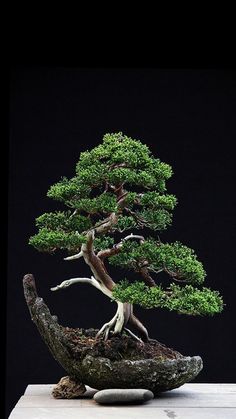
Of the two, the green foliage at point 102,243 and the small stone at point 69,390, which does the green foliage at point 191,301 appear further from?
the small stone at point 69,390

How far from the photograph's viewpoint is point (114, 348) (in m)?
5.07

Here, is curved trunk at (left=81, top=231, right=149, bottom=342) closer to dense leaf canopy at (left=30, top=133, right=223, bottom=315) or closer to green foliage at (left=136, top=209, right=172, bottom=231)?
dense leaf canopy at (left=30, top=133, right=223, bottom=315)

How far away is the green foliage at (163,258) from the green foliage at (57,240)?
269mm

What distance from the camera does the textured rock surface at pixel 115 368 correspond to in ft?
16.2

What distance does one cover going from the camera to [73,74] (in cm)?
613

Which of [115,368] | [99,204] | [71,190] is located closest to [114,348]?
[115,368]

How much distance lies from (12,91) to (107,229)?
145 centimetres

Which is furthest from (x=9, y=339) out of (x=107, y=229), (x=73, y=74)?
(x=73, y=74)

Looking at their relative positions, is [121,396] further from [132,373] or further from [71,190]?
[71,190]

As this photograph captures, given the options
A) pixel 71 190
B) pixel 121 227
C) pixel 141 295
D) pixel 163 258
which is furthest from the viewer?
pixel 121 227

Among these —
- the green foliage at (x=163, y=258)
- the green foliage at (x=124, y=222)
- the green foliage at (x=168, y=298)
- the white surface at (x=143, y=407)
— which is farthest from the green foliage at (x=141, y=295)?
the white surface at (x=143, y=407)

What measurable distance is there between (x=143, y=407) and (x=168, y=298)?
0.61 meters

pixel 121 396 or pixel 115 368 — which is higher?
pixel 115 368

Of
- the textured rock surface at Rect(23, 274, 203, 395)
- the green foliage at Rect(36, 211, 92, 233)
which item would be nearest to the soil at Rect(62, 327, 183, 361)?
the textured rock surface at Rect(23, 274, 203, 395)
